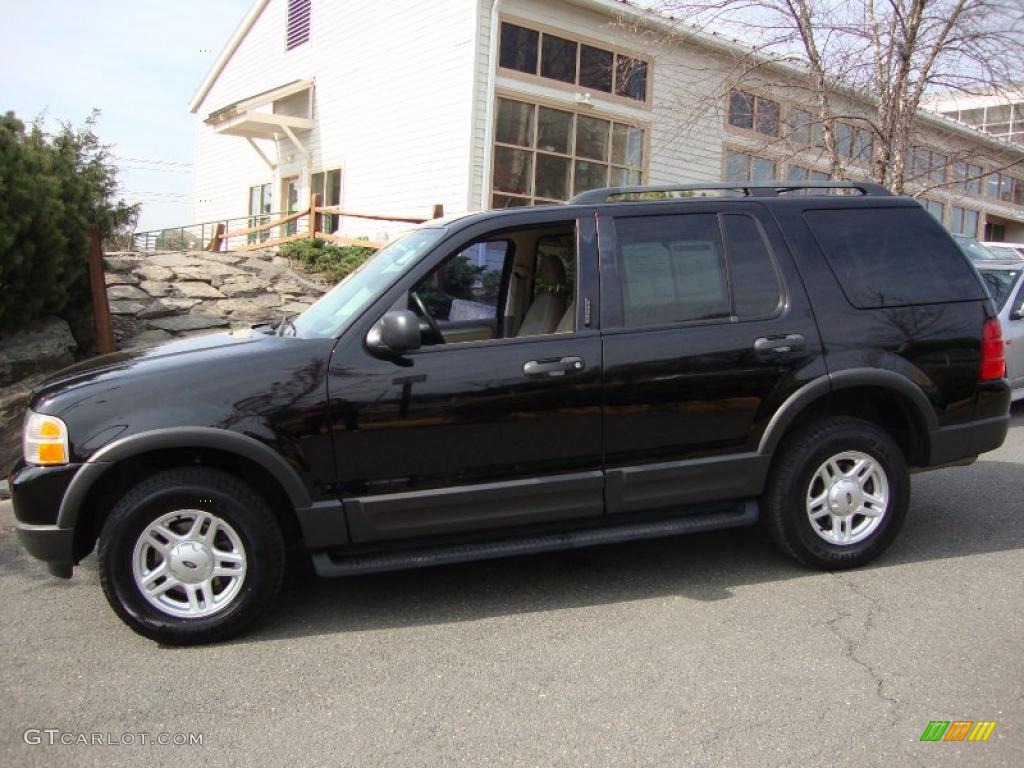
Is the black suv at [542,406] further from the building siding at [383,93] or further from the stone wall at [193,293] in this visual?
the building siding at [383,93]

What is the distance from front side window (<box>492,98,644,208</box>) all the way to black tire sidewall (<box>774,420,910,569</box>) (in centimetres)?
1054

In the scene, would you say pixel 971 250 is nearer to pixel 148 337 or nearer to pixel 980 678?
pixel 980 678

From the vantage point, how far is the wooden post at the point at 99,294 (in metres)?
7.64

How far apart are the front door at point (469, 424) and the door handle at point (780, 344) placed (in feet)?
2.81

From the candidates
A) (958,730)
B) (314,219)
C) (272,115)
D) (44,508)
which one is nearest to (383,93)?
(314,219)

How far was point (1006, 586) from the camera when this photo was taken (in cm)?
430

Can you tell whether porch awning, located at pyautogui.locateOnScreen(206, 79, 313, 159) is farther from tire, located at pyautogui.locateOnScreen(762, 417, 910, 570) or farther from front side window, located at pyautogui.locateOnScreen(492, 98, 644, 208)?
tire, located at pyautogui.locateOnScreen(762, 417, 910, 570)

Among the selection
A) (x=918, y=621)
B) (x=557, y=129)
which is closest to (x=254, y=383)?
(x=918, y=621)

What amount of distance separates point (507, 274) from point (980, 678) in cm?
299

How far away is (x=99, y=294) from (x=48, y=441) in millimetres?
4573

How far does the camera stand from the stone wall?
9.52 meters

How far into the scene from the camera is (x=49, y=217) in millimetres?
7090

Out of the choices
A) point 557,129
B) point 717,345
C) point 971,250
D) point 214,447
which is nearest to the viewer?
point 214,447

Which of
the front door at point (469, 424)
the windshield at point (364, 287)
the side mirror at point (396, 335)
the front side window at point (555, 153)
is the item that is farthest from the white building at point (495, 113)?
the side mirror at point (396, 335)
